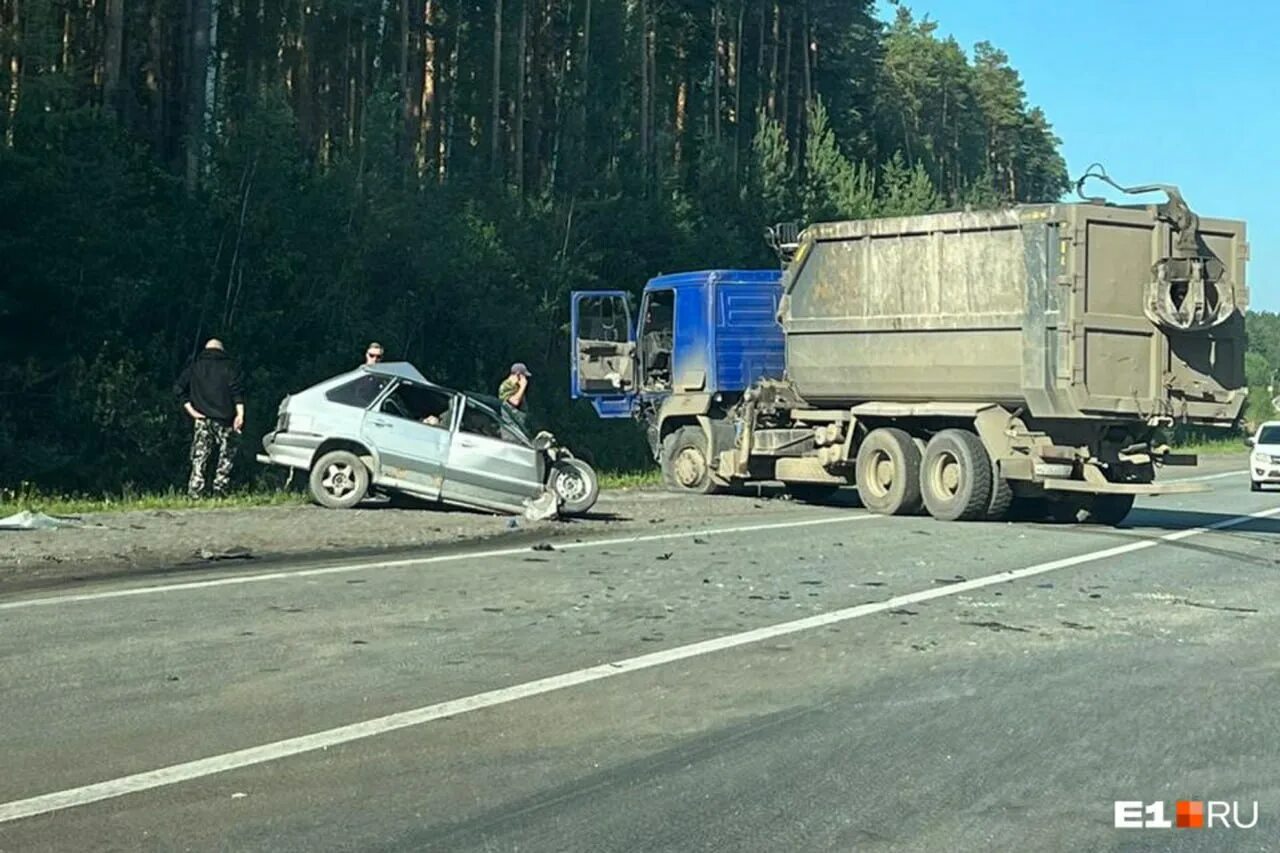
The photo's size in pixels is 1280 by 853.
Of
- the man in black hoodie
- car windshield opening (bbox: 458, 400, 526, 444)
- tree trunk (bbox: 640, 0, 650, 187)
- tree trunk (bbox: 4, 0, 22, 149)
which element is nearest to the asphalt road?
car windshield opening (bbox: 458, 400, 526, 444)

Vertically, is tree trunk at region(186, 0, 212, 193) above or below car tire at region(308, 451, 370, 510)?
above

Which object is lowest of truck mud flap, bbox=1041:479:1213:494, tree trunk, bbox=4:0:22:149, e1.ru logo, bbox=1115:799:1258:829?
e1.ru logo, bbox=1115:799:1258:829

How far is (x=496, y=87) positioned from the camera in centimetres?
4750

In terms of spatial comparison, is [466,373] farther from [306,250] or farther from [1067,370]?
[1067,370]

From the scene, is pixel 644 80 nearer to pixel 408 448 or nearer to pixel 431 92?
pixel 431 92

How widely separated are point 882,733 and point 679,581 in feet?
16.6

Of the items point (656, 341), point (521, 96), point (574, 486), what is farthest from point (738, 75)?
point (574, 486)

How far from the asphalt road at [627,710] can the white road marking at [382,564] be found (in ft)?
0.25

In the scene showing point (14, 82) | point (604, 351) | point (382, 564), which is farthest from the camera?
point (14, 82)

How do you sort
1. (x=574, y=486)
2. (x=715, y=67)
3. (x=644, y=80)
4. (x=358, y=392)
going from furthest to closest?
(x=715, y=67) → (x=644, y=80) → (x=574, y=486) → (x=358, y=392)

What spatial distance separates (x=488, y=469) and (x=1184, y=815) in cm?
1191

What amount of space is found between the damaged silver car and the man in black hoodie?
0.71 metres

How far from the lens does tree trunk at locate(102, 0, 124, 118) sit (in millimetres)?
28812

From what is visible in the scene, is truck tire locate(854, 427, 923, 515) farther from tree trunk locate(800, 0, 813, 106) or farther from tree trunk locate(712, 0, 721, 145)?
tree trunk locate(800, 0, 813, 106)
